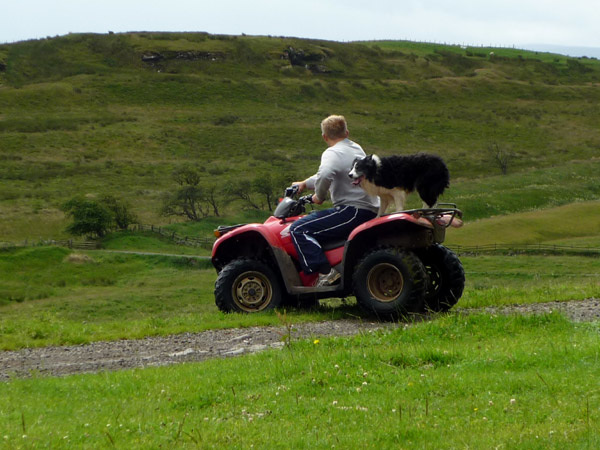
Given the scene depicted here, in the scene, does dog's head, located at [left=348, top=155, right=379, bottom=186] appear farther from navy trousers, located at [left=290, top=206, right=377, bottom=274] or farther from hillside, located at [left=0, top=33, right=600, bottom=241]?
hillside, located at [left=0, top=33, right=600, bottom=241]

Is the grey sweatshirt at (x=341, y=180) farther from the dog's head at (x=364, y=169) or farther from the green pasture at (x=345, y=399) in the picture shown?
the green pasture at (x=345, y=399)

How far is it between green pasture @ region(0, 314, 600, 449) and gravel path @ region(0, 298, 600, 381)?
668 millimetres

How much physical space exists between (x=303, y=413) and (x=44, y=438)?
1.74 meters

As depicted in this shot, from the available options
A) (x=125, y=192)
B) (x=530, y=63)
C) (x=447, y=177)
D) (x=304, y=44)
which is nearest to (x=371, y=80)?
(x=304, y=44)

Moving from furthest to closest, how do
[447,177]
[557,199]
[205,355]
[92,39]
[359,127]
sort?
1. [92,39]
2. [359,127]
3. [557,199]
4. [447,177]
5. [205,355]

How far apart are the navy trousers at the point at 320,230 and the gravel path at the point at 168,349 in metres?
0.87

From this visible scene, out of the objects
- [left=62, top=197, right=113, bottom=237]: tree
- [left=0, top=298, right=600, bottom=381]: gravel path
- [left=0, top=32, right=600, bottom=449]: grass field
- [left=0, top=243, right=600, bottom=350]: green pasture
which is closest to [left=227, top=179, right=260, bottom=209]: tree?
[left=0, top=32, right=600, bottom=449]: grass field

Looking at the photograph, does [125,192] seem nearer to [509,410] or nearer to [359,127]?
[359,127]

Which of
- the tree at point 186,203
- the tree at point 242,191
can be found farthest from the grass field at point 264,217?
the tree at point 186,203

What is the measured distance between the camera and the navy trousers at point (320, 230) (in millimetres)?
10266

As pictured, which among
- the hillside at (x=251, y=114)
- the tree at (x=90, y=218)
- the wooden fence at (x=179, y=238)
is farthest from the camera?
the hillside at (x=251, y=114)

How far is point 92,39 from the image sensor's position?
143m

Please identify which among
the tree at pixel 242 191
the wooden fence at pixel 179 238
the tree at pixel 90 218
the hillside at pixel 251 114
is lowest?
the wooden fence at pixel 179 238

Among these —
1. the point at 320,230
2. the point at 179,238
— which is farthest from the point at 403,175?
the point at 179,238
